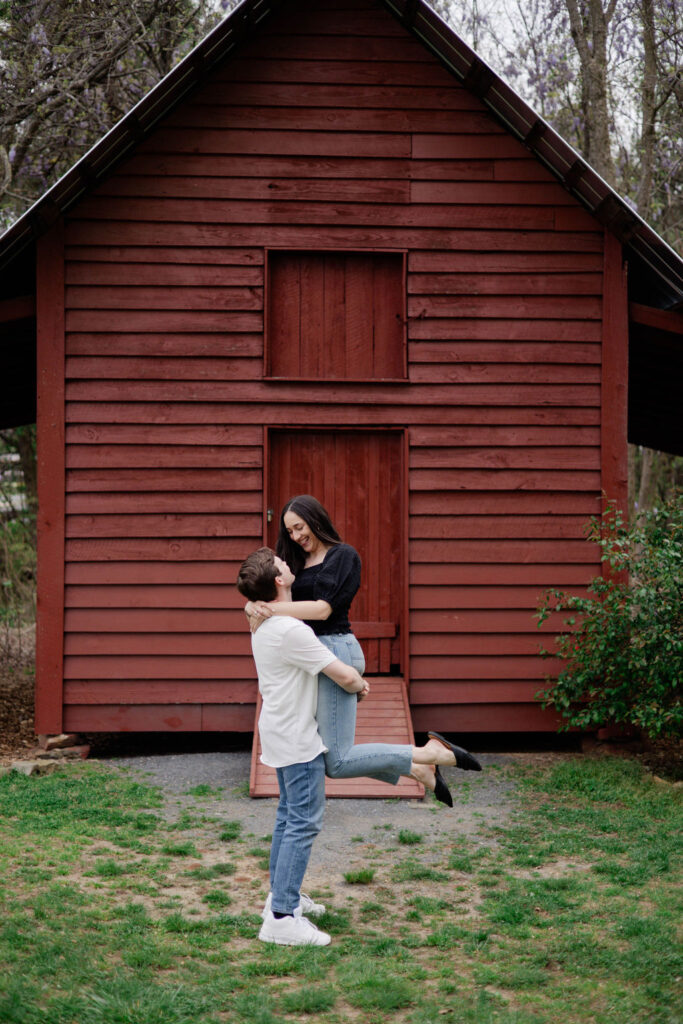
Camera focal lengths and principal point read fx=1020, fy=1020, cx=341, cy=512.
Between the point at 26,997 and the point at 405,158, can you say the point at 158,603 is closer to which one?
the point at 405,158

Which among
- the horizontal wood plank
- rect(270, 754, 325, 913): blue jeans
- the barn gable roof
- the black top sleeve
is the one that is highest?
the barn gable roof

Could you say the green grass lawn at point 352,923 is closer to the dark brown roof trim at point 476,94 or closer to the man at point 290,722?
the man at point 290,722

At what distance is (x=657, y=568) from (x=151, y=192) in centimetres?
520

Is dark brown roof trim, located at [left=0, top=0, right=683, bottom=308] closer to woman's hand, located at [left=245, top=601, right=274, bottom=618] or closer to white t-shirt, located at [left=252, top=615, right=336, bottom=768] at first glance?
woman's hand, located at [left=245, top=601, right=274, bottom=618]

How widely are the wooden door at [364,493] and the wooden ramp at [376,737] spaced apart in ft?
1.49

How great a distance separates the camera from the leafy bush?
25.0 feet

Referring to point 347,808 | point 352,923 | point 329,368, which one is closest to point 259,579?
point 352,923

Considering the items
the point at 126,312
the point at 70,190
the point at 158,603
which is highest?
the point at 70,190

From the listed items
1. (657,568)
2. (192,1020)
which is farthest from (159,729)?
(192,1020)

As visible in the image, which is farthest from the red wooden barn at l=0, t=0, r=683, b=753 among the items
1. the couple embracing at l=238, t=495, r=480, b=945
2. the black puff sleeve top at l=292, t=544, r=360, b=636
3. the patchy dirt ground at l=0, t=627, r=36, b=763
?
the couple embracing at l=238, t=495, r=480, b=945

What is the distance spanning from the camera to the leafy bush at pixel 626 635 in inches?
300


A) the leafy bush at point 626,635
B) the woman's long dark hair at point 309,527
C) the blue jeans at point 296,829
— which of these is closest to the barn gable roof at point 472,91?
the leafy bush at point 626,635

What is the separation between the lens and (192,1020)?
3.78 m

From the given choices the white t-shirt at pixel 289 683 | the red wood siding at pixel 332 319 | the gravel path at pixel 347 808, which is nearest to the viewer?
the white t-shirt at pixel 289 683
